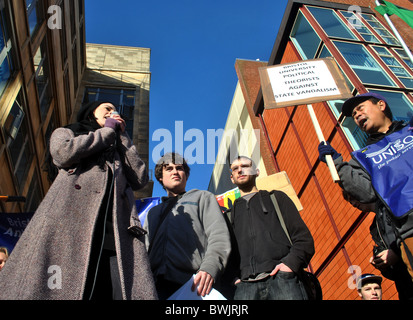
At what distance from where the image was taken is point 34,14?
1165 cm

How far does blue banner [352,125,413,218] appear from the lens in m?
2.56

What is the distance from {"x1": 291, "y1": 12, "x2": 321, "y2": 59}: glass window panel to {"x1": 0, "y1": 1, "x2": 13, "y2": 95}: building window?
868cm

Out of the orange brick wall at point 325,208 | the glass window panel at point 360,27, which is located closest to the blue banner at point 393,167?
the orange brick wall at point 325,208

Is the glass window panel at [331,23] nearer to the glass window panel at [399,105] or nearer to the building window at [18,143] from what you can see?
the glass window panel at [399,105]

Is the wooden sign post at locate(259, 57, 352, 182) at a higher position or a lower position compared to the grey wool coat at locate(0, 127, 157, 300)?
higher

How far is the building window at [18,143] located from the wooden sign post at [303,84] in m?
7.83

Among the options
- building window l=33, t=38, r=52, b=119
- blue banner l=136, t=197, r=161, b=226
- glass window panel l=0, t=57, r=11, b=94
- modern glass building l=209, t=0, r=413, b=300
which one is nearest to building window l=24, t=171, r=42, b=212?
building window l=33, t=38, r=52, b=119

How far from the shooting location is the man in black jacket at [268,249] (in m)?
2.85

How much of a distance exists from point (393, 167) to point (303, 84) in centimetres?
337

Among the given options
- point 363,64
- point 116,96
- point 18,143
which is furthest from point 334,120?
point 116,96

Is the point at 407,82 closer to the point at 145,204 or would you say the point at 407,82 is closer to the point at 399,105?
the point at 399,105

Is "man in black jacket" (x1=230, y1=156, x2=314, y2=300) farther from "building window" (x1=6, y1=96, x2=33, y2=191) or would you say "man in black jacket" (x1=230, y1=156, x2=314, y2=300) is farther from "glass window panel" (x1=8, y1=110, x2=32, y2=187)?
"glass window panel" (x1=8, y1=110, x2=32, y2=187)

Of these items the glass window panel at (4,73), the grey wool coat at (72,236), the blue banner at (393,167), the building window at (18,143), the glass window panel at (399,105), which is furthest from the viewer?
the building window at (18,143)
